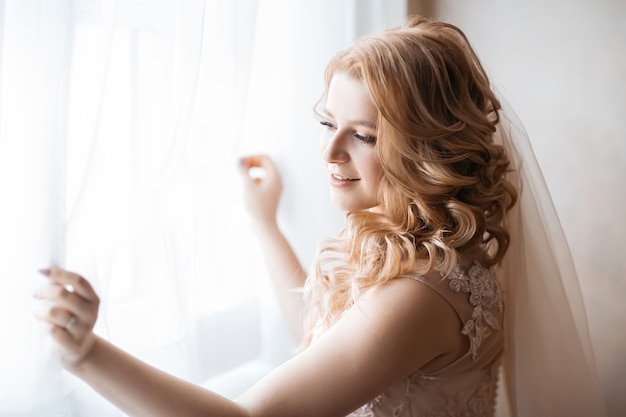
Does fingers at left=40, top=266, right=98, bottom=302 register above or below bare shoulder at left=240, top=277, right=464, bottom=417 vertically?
above

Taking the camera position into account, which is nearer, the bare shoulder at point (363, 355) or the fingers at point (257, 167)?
the bare shoulder at point (363, 355)

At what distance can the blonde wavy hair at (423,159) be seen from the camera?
1077 mm

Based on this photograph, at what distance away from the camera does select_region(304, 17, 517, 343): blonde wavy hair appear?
1.08 metres

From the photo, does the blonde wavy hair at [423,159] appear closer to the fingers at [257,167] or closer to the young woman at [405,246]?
the young woman at [405,246]

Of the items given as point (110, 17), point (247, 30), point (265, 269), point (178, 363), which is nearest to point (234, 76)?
point (247, 30)

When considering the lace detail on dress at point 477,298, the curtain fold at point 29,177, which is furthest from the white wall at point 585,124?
the curtain fold at point 29,177

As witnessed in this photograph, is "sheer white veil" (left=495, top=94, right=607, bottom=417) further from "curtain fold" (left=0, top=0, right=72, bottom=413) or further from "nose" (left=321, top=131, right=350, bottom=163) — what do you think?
"curtain fold" (left=0, top=0, right=72, bottom=413)

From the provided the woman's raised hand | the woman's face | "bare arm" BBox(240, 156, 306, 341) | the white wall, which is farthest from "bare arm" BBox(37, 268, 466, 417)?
the white wall

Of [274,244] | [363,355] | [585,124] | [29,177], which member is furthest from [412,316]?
[585,124]

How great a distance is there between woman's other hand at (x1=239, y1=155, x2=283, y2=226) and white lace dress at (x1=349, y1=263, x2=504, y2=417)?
1.52ft

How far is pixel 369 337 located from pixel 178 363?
0.41 meters

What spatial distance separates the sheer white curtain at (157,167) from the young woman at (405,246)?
0.21 metres

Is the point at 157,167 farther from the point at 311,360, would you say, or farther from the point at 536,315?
the point at 536,315

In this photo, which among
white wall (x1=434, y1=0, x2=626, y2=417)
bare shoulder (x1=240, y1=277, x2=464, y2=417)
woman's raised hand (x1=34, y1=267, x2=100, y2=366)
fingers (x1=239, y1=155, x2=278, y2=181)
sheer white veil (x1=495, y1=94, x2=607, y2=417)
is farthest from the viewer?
white wall (x1=434, y1=0, x2=626, y2=417)
